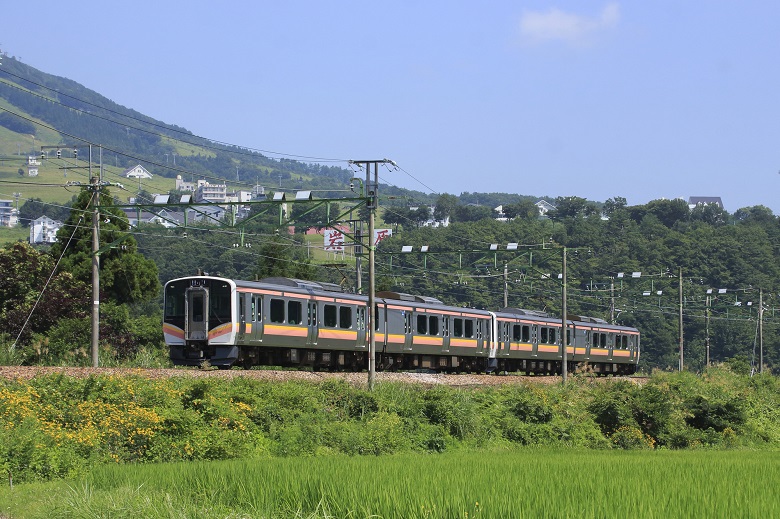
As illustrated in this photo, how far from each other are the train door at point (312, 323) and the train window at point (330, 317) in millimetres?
611

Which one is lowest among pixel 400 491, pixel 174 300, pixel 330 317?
pixel 400 491

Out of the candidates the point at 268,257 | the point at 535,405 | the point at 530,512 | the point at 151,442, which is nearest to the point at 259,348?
the point at 535,405

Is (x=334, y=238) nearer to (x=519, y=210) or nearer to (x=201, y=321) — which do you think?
(x=201, y=321)

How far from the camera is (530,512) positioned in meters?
10.7

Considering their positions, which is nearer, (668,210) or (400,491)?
(400,491)

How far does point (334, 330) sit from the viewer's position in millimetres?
37656

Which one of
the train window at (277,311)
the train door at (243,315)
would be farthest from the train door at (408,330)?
the train door at (243,315)

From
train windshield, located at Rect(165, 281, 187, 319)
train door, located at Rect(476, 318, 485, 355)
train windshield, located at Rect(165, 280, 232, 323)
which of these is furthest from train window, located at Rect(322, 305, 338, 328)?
train door, located at Rect(476, 318, 485, 355)

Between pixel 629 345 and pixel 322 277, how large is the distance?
35.3 metres

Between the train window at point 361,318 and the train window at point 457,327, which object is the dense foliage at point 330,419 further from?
the train window at point 457,327

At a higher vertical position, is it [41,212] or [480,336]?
[41,212]

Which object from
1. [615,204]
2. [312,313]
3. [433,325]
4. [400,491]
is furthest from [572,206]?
[400,491]

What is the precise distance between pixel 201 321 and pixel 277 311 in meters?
2.50

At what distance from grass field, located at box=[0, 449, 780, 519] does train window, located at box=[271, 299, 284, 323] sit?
1757cm
